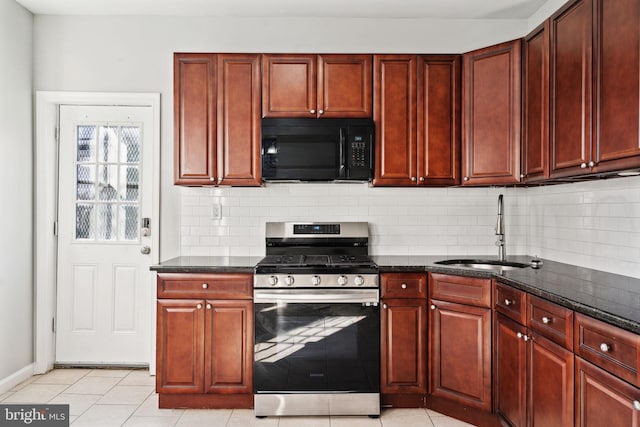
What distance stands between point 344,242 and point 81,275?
2.13 meters

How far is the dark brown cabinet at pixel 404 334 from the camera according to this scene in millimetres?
2771

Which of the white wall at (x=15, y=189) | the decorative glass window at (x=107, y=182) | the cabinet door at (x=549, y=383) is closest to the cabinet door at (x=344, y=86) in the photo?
the decorative glass window at (x=107, y=182)

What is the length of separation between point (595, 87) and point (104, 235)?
3460 millimetres

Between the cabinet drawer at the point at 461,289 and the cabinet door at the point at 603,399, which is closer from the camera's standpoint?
the cabinet door at the point at 603,399

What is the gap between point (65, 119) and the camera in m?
3.51

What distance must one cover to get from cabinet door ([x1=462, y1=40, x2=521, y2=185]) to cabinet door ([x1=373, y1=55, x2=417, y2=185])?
37 cm

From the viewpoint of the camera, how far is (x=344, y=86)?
3.07 meters

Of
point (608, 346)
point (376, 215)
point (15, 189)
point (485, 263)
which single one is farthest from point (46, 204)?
point (608, 346)

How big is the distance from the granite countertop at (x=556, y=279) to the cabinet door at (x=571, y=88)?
561mm

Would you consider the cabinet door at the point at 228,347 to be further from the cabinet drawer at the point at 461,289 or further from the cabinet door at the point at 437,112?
the cabinet door at the point at 437,112

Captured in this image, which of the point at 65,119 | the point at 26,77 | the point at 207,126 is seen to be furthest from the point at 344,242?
the point at 26,77

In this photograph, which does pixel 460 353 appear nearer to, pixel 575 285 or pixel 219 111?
pixel 575 285

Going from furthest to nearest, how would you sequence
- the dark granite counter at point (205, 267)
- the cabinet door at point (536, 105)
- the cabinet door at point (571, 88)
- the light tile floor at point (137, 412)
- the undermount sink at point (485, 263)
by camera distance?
the undermount sink at point (485, 263), the dark granite counter at point (205, 267), the light tile floor at point (137, 412), the cabinet door at point (536, 105), the cabinet door at point (571, 88)

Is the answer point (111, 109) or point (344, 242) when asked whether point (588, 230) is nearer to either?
point (344, 242)
